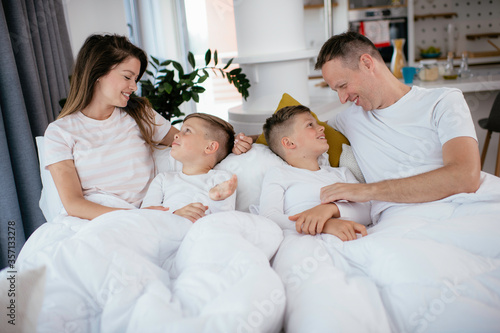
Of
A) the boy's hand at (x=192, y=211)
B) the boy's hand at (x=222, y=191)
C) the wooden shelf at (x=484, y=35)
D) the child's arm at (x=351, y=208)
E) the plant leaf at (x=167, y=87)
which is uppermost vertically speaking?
the wooden shelf at (x=484, y=35)

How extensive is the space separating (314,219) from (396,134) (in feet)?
1.66

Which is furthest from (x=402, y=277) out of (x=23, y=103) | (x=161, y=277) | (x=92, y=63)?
(x=23, y=103)

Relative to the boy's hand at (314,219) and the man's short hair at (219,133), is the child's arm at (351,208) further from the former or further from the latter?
the man's short hair at (219,133)

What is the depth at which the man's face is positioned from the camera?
1604mm

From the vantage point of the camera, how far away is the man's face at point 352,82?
5.26 ft

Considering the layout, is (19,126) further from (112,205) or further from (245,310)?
(245,310)

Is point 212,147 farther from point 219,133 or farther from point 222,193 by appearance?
point 222,193

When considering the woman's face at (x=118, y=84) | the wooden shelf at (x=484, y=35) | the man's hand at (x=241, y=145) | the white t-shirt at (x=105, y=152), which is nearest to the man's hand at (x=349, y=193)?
the man's hand at (x=241, y=145)

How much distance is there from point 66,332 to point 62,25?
232cm

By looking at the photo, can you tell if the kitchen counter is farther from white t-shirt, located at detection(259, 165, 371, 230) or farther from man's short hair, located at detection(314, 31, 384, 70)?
white t-shirt, located at detection(259, 165, 371, 230)

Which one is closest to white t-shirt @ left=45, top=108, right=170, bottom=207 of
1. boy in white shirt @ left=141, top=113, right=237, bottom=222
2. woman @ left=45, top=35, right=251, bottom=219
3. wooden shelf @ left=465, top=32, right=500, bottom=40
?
woman @ left=45, top=35, right=251, bottom=219

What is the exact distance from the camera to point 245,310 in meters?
0.87

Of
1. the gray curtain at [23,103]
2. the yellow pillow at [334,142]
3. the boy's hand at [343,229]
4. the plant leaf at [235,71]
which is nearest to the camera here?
the boy's hand at [343,229]

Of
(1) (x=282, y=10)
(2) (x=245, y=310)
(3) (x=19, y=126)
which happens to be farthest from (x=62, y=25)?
(2) (x=245, y=310)
